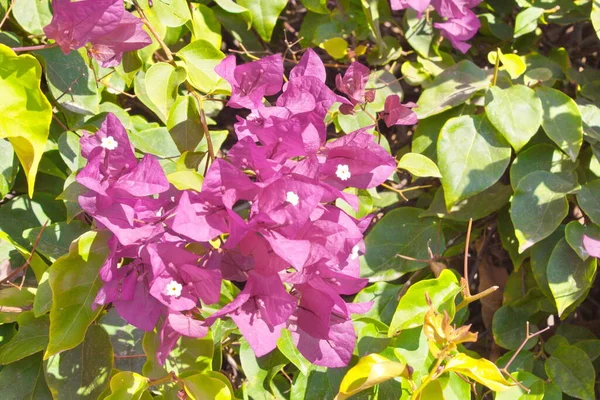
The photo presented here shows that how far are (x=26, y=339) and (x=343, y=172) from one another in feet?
1.58

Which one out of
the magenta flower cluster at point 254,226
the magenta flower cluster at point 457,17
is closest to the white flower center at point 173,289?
the magenta flower cluster at point 254,226

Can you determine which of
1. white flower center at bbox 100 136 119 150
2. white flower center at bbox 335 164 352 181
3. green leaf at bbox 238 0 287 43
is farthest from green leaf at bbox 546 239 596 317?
white flower center at bbox 100 136 119 150

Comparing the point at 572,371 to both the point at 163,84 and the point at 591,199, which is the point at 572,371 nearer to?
the point at 591,199

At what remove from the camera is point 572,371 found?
1.13m

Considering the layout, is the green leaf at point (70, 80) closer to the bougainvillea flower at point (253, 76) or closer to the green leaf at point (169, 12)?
the green leaf at point (169, 12)

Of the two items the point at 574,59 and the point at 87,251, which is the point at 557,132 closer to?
the point at 574,59

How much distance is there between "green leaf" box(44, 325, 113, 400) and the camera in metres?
0.90

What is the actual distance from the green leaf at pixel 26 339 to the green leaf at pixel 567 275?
0.74 meters

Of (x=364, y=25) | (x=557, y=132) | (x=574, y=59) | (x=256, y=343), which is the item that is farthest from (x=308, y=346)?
(x=574, y=59)

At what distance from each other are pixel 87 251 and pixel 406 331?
1.46ft

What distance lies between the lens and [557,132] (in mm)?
1114

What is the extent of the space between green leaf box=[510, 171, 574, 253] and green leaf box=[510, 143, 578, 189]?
0.03 metres

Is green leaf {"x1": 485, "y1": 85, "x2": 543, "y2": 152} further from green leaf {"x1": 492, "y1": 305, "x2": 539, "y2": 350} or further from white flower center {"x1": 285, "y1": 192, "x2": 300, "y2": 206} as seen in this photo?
white flower center {"x1": 285, "y1": 192, "x2": 300, "y2": 206}

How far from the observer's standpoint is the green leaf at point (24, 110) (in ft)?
2.34
